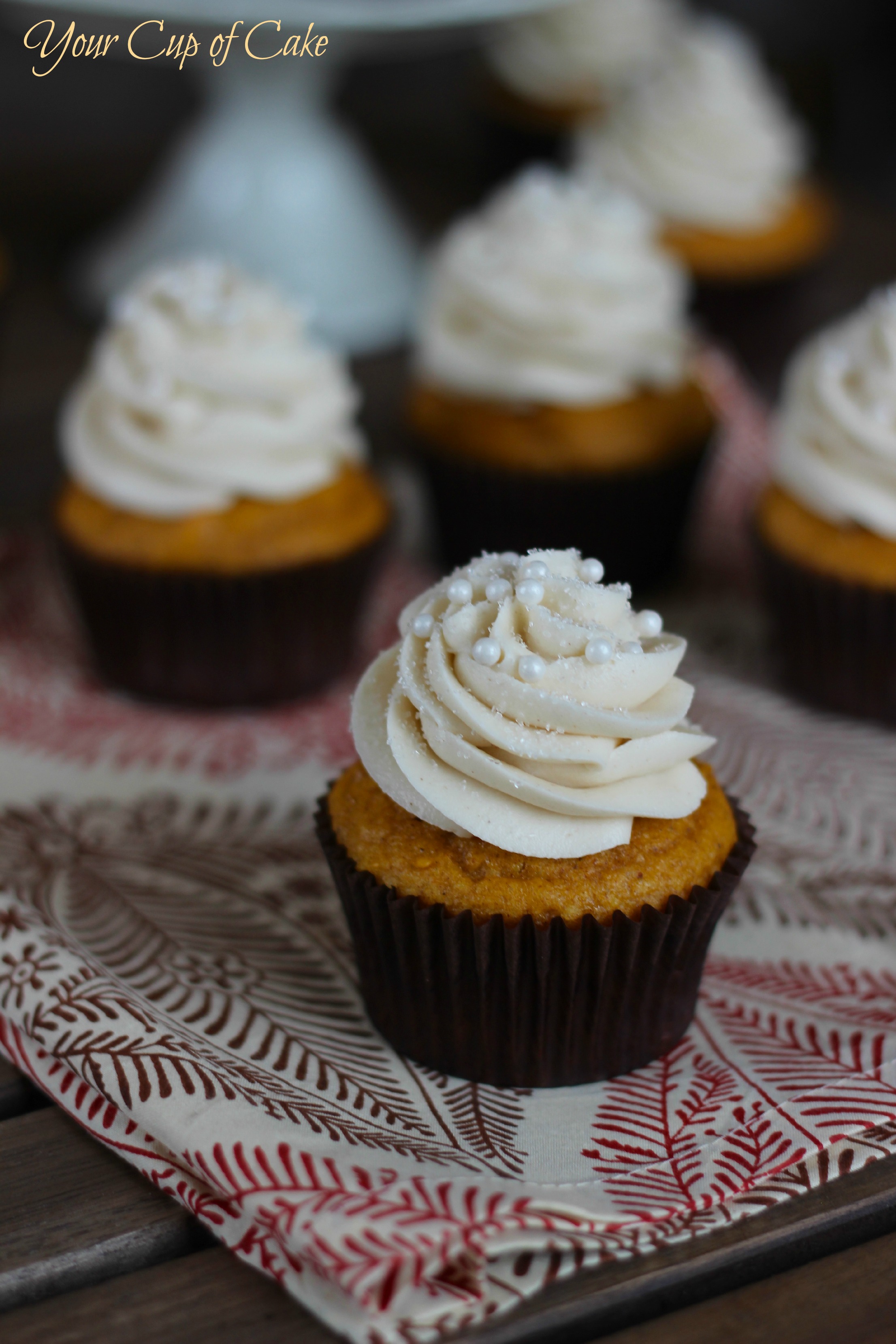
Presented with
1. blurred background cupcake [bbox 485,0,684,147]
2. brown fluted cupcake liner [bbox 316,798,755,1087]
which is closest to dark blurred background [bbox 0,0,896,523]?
blurred background cupcake [bbox 485,0,684,147]

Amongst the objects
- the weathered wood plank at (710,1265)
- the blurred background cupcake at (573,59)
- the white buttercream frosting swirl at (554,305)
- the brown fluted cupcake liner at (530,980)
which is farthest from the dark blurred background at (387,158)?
the weathered wood plank at (710,1265)

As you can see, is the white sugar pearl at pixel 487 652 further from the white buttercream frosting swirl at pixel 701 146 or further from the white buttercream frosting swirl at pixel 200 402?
the white buttercream frosting swirl at pixel 701 146

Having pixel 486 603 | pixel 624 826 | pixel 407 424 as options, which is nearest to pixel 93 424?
pixel 407 424

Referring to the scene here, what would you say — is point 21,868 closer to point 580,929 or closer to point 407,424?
point 580,929

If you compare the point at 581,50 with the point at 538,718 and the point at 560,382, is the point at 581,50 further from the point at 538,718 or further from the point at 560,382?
the point at 538,718

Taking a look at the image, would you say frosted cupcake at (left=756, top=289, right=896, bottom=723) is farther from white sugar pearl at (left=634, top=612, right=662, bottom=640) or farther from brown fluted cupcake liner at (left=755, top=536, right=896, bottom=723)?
white sugar pearl at (left=634, top=612, right=662, bottom=640)
